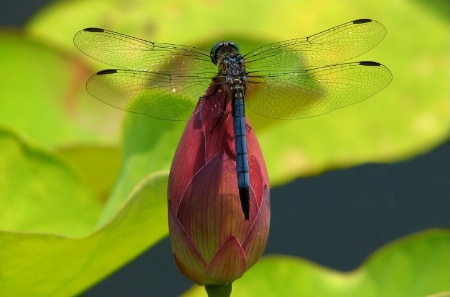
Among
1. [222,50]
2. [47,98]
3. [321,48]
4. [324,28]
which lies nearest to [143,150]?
[222,50]

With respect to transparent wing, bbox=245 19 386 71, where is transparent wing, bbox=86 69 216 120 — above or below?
below

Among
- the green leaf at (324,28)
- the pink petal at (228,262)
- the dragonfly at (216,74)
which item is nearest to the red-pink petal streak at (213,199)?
the pink petal at (228,262)

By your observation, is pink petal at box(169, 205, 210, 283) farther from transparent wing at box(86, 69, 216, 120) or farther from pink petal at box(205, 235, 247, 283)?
transparent wing at box(86, 69, 216, 120)

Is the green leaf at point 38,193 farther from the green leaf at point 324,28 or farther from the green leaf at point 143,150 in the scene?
the green leaf at point 324,28

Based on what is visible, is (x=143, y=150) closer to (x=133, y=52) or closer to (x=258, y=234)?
(x=133, y=52)

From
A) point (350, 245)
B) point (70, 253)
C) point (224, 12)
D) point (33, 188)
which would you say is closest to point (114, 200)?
point (33, 188)

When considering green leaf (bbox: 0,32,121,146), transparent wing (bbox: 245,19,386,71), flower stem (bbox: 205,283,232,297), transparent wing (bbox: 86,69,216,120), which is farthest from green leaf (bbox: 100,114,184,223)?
green leaf (bbox: 0,32,121,146)
